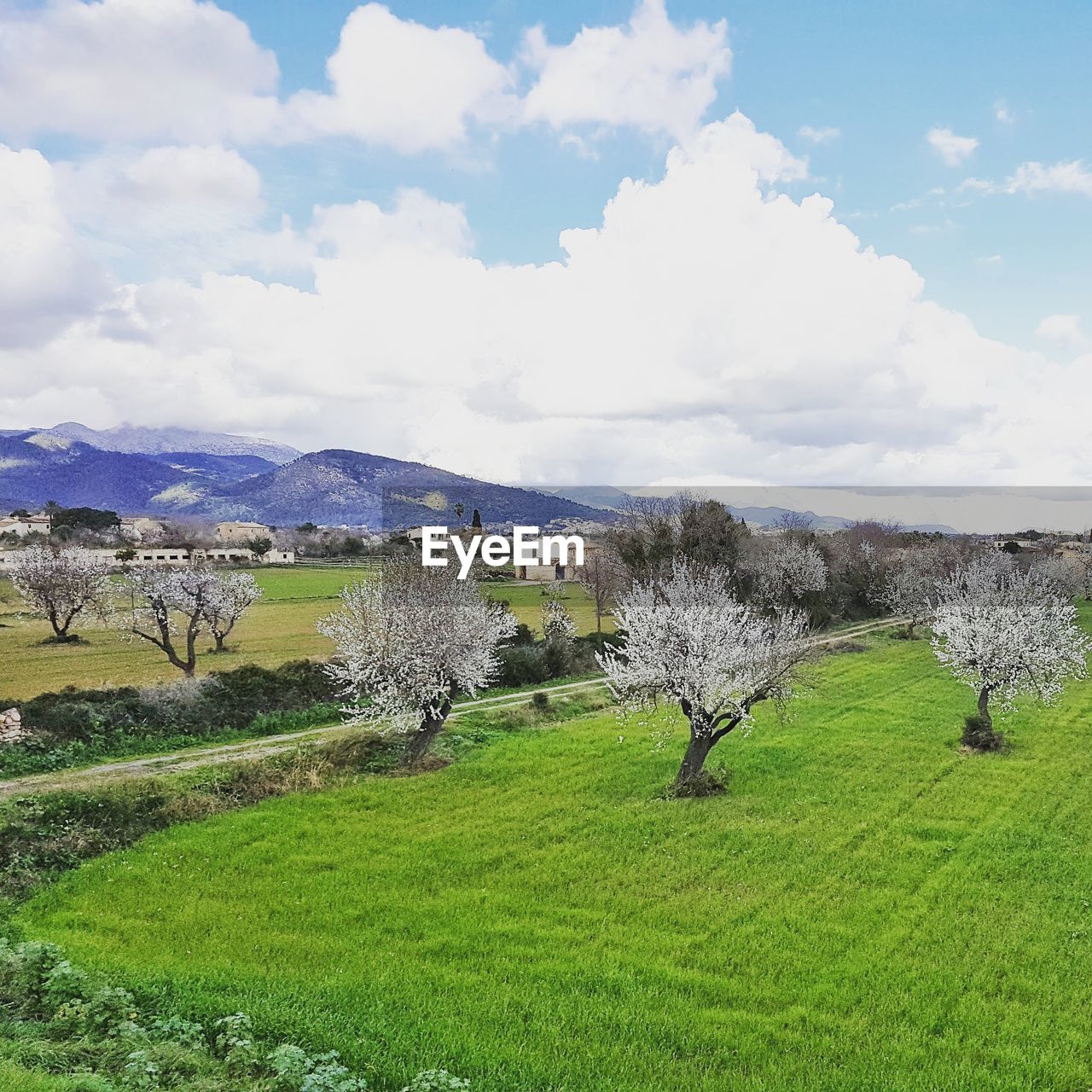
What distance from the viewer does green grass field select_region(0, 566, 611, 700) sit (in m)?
38.5

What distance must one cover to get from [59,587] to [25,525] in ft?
159

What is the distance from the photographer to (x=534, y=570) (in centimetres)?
8769

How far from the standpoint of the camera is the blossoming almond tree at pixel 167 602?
132 feet

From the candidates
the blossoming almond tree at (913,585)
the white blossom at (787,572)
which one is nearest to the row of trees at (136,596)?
the white blossom at (787,572)

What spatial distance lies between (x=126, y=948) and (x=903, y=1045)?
13613mm

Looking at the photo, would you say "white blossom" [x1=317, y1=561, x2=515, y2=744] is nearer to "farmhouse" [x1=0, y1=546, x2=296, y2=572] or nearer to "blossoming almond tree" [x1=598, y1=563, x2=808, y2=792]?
"blossoming almond tree" [x1=598, y1=563, x2=808, y2=792]

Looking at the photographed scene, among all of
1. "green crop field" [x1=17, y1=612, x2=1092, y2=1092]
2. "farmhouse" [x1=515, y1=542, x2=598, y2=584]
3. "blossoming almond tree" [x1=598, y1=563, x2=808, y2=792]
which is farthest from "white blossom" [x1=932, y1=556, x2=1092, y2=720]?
"farmhouse" [x1=515, y1=542, x2=598, y2=584]

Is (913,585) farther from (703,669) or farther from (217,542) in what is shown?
(217,542)

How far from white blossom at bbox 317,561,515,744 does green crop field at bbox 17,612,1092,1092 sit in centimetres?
315

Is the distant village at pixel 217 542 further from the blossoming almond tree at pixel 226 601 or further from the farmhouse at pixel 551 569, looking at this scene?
the blossoming almond tree at pixel 226 601

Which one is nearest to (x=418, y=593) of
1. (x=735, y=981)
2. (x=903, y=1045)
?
(x=735, y=981)

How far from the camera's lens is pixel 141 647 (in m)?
46.7

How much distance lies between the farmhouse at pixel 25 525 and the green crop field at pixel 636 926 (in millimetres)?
64208

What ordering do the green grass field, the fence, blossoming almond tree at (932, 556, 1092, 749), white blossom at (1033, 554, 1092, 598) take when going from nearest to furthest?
1. blossoming almond tree at (932, 556, 1092, 749)
2. the green grass field
3. the fence
4. white blossom at (1033, 554, 1092, 598)
